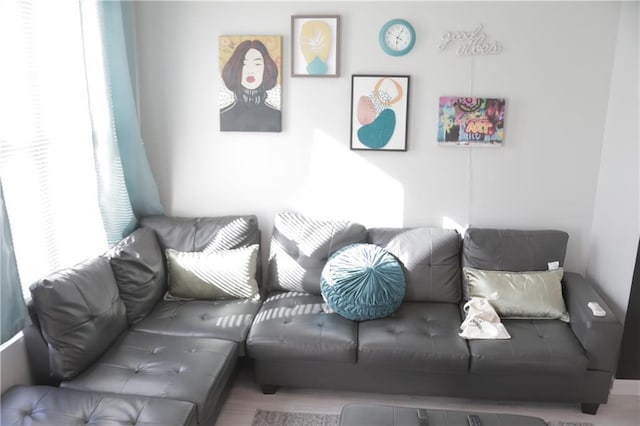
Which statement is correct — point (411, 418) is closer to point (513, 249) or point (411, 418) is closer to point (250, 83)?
point (513, 249)

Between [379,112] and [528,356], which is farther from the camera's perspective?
[379,112]

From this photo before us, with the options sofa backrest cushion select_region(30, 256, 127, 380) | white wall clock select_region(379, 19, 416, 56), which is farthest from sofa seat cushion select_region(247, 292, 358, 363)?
white wall clock select_region(379, 19, 416, 56)

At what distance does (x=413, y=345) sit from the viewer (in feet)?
8.55

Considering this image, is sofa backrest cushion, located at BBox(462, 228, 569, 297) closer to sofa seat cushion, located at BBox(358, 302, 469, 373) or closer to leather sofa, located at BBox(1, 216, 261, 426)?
sofa seat cushion, located at BBox(358, 302, 469, 373)

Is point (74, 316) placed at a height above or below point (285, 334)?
above

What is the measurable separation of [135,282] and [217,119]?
110 cm

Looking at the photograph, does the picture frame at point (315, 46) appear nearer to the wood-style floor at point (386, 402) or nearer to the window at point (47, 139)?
the window at point (47, 139)

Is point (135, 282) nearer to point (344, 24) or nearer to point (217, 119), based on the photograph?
point (217, 119)

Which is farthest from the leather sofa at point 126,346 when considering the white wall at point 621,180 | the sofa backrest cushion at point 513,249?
the white wall at point 621,180

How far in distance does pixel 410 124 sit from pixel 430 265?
837 millimetres

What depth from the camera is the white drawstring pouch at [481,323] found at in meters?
2.67

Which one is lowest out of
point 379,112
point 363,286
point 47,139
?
point 363,286

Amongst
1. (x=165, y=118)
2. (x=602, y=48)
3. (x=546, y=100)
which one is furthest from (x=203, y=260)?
(x=602, y=48)

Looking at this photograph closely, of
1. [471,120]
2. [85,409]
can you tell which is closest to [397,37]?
[471,120]
